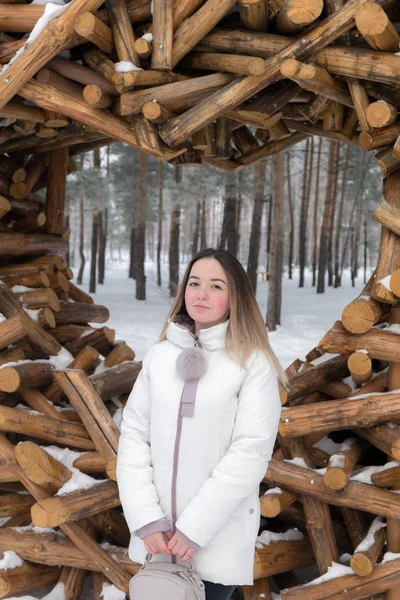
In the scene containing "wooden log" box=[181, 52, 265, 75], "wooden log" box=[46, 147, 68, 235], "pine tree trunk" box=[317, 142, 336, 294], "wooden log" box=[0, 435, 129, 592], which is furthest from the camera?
"pine tree trunk" box=[317, 142, 336, 294]

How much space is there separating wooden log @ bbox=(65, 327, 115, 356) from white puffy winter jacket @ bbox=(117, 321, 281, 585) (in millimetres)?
3773

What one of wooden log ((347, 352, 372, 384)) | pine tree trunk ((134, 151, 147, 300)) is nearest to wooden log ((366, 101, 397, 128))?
wooden log ((347, 352, 372, 384))

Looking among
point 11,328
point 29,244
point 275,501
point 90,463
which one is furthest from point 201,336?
point 29,244

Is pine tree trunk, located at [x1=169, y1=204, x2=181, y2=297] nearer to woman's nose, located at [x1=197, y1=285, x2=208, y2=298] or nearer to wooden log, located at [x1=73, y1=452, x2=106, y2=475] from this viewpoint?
wooden log, located at [x1=73, y1=452, x2=106, y2=475]

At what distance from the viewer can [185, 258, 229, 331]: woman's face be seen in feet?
7.64

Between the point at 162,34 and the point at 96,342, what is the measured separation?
3.32 m

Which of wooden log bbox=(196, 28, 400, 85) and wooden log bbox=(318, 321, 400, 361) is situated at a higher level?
wooden log bbox=(196, 28, 400, 85)

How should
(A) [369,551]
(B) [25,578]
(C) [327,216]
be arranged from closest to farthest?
1. (A) [369,551]
2. (B) [25,578]
3. (C) [327,216]

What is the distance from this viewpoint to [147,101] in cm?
363

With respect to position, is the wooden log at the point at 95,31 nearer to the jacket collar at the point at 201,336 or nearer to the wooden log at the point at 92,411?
the jacket collar at the point at 201,336

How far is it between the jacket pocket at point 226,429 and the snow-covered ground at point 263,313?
2.48m

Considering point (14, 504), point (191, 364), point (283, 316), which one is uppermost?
point (191, 364)

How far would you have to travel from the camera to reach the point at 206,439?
2150mm

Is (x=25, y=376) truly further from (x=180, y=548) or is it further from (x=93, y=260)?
(x=93, y=260)
